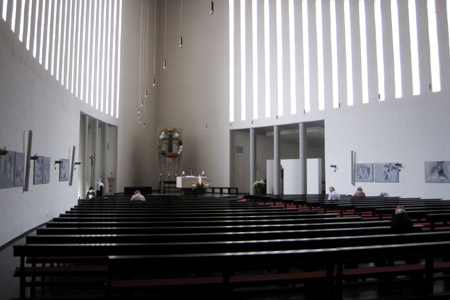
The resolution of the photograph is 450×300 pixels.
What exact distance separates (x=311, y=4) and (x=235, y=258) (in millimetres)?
18679

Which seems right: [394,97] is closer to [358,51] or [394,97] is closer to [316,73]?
[358,51]

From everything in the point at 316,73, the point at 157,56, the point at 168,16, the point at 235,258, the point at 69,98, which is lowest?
the point at 235,258

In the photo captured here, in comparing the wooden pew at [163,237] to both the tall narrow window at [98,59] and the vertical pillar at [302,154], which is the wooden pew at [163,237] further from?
the vertical pillar at [302,154]

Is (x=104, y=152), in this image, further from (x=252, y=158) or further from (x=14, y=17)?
(x=14, y=17)

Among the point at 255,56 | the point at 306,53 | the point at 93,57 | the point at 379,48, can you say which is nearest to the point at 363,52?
the point at 379,48

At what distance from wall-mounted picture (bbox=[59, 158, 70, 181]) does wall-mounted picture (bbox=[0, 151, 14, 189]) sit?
463cm

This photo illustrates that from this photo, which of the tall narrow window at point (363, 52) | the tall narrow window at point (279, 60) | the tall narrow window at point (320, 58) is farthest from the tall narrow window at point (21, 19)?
the tall narrow window at point (279, 60)

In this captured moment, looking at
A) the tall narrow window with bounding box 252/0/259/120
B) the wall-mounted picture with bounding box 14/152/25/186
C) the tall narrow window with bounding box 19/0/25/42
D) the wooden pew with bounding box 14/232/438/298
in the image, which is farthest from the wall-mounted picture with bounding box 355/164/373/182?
the wooden pew with bounding box 14/232/438/298

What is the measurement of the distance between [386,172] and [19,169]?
42.0 feet

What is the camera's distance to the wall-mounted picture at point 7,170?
7.11m

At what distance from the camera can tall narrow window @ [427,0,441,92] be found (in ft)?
44.6

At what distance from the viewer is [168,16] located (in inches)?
1040

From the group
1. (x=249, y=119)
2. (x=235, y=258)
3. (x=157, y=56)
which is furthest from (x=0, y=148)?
(x=157, y=56)

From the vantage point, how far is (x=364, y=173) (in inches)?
621
